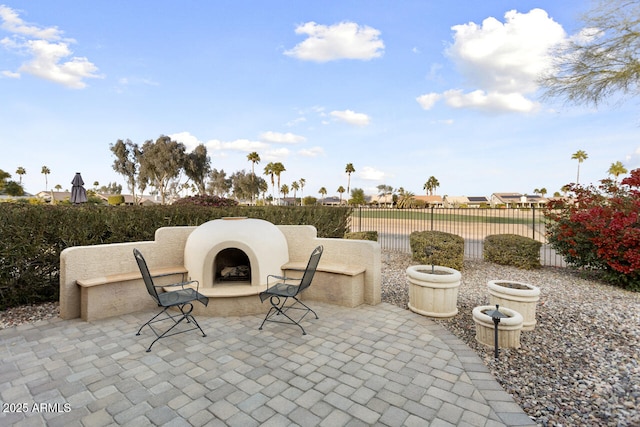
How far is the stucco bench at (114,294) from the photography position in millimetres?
4383

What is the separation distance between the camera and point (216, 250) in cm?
482

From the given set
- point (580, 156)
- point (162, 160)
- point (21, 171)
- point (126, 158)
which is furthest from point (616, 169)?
point (21, 171)

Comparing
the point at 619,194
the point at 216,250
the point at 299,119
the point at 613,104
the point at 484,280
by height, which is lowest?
the point at 484,280

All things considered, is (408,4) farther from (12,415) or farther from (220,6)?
(12,415)

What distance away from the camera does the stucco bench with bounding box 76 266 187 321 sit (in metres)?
4.38

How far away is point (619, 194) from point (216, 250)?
9.25 m

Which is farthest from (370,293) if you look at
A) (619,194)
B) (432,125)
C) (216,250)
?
(432,125)

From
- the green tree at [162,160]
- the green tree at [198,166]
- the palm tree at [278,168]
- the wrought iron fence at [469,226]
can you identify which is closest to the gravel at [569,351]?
the wrought iron fence at [469,226]

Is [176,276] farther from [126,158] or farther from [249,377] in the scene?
[126,158]

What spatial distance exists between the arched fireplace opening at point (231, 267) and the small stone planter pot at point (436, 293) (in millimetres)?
3008

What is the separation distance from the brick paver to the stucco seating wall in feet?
1.25

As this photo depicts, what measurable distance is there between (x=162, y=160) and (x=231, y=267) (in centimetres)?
3412

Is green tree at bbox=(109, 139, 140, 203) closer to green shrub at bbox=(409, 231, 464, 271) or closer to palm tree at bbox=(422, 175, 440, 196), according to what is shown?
green shrub at bbox=(409, 231, 464, 271)

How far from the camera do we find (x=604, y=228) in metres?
6.36
